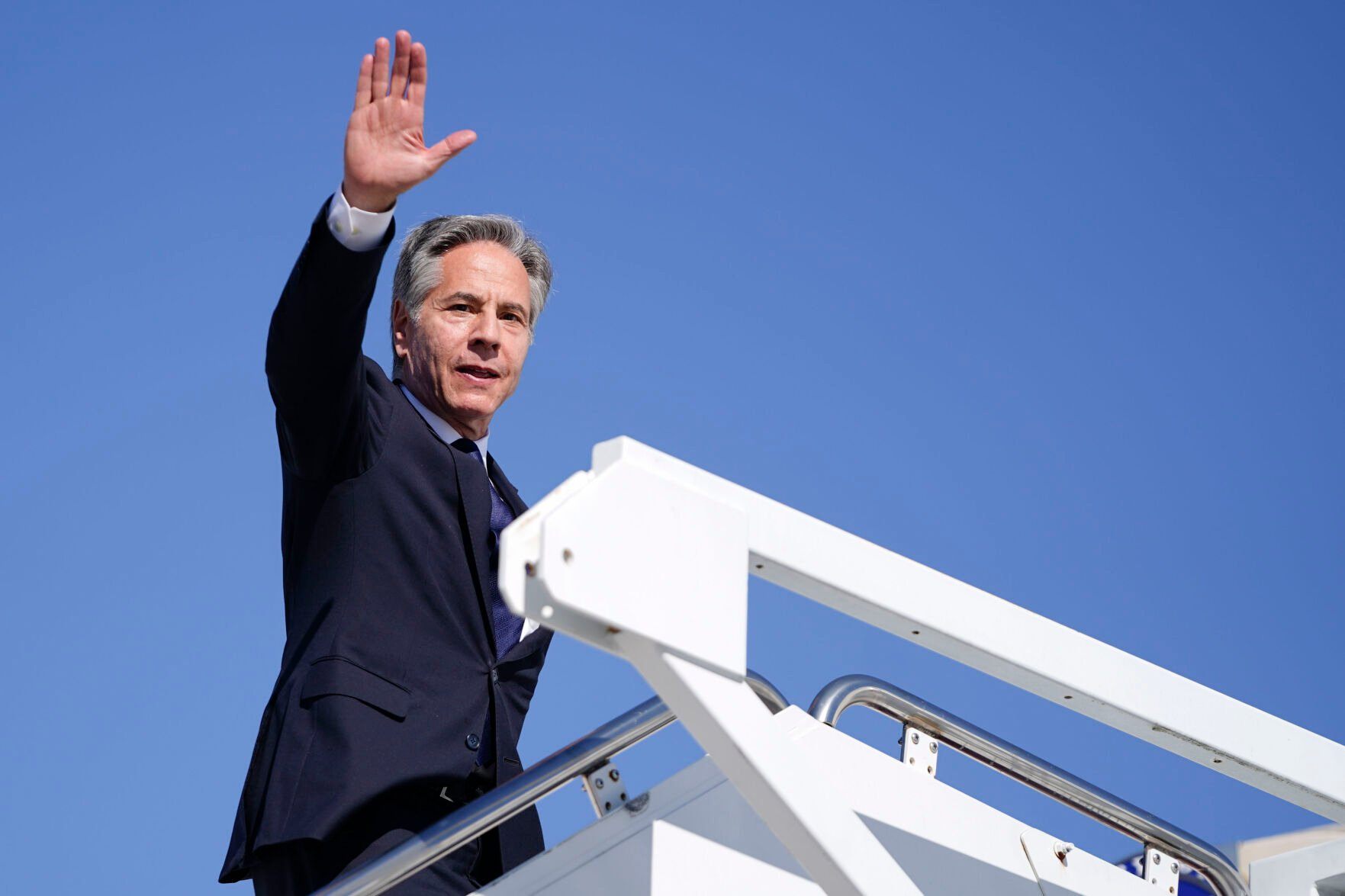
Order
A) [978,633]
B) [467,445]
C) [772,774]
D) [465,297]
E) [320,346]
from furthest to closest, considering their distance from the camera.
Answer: [465,297]
[467,445]
[320,346]
[978,633]
[772,774]

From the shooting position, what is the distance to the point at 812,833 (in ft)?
7.04

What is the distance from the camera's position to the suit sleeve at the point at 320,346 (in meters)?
3.11

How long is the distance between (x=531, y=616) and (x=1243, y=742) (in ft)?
5.15

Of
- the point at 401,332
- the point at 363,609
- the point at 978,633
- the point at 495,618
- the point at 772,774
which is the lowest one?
the point at 772,774

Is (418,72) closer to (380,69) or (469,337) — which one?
(380,69)

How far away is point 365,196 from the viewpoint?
10.2 ft

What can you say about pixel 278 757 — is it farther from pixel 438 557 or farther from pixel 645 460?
pixel 645 460

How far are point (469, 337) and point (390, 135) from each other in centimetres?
115

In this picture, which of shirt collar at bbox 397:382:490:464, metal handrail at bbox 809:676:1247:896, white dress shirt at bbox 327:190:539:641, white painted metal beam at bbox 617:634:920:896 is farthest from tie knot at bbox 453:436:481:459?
white painted metal beam at bbox 617:634:920:896

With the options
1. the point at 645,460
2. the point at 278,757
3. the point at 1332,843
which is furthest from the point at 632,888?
the point at 1332,843

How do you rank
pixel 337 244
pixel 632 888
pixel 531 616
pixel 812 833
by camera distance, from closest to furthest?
pixel 531 616, pixel 812 833, pixel 632 888, pixel 337 244

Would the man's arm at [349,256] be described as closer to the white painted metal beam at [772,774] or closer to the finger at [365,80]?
the finger at [365,80]

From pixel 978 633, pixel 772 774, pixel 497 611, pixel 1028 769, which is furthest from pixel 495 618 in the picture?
pixel 772 774

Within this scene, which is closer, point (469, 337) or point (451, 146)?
point (451, 146)
